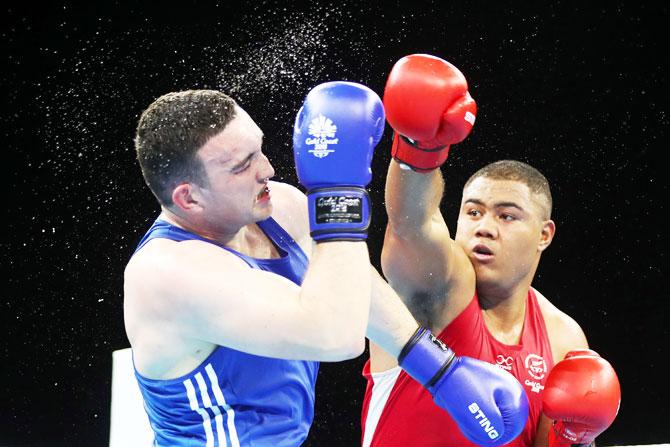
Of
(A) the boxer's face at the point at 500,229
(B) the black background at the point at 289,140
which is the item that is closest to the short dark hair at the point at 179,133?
(A) the boxer's face at the point at 500,229

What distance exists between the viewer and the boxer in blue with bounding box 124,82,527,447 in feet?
5.44

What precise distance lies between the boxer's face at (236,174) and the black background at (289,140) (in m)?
1.88

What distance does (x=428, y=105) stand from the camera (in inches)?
86.7

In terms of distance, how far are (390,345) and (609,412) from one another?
2.57ft

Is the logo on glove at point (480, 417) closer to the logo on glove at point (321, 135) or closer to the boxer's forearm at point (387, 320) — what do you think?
the boxer's forearm at point (387, 320)

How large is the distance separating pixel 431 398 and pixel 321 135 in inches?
44.2

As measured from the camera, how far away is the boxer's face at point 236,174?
6.00 feet

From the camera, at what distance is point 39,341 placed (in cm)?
357

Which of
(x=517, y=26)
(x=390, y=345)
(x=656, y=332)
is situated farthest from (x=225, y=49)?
(x=656, y=332)

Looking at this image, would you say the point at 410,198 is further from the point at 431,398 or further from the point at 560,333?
the point at 560,333

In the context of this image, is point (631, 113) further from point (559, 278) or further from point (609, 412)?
point (609, 412)

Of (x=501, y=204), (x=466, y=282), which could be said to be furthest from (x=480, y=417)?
(x=501, y=204)

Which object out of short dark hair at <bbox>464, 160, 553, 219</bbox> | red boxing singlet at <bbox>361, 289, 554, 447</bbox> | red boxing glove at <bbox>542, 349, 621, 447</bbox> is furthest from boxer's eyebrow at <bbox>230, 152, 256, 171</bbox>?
red boxing glove at <bbox>542, 349, 621, 447</bbox>

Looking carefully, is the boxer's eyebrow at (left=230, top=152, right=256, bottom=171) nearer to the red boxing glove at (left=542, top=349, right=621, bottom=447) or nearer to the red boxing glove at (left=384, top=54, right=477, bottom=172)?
the red boxing glove at (left=384, top=54, right=477, bottom=172)
